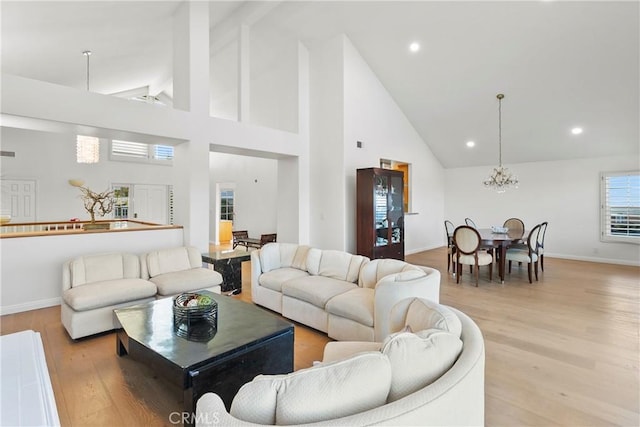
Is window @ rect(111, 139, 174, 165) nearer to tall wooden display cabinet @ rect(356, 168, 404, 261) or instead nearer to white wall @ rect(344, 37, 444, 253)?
white wall @ rect(344, 37, 444, 253)

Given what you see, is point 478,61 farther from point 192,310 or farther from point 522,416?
point 192,310

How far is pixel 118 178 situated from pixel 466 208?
31.6 ft

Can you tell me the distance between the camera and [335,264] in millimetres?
3646

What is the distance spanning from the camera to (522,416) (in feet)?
6.33

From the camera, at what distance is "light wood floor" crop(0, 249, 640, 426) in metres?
1.95

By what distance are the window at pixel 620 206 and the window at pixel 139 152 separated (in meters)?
10.3

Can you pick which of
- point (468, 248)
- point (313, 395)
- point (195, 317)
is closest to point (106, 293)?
point (195, 317)

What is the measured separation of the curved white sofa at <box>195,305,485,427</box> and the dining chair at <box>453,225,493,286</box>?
165 inches

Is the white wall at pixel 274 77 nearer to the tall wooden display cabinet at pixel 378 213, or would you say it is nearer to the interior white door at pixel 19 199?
the tall wooden display cabinet at pixel 378 213

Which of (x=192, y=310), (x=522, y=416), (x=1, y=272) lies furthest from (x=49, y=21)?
(x=522, y=416)

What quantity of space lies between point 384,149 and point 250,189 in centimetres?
443

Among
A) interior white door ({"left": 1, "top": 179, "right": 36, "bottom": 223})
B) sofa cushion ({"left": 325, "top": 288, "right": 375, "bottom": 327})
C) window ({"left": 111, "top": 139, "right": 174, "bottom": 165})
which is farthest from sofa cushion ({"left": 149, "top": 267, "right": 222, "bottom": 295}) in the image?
interior white door ({"left": 1, "top": 179, "right": 36, "bottom": 223})

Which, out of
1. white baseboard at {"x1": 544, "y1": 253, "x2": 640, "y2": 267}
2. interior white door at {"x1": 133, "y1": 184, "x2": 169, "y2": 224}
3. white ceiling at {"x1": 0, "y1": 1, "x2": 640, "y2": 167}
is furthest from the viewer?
interior white door at {"x1": 133, "y1": 184, "x2": 169, "y2": 224}

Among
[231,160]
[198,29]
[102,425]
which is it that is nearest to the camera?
[102,425]
